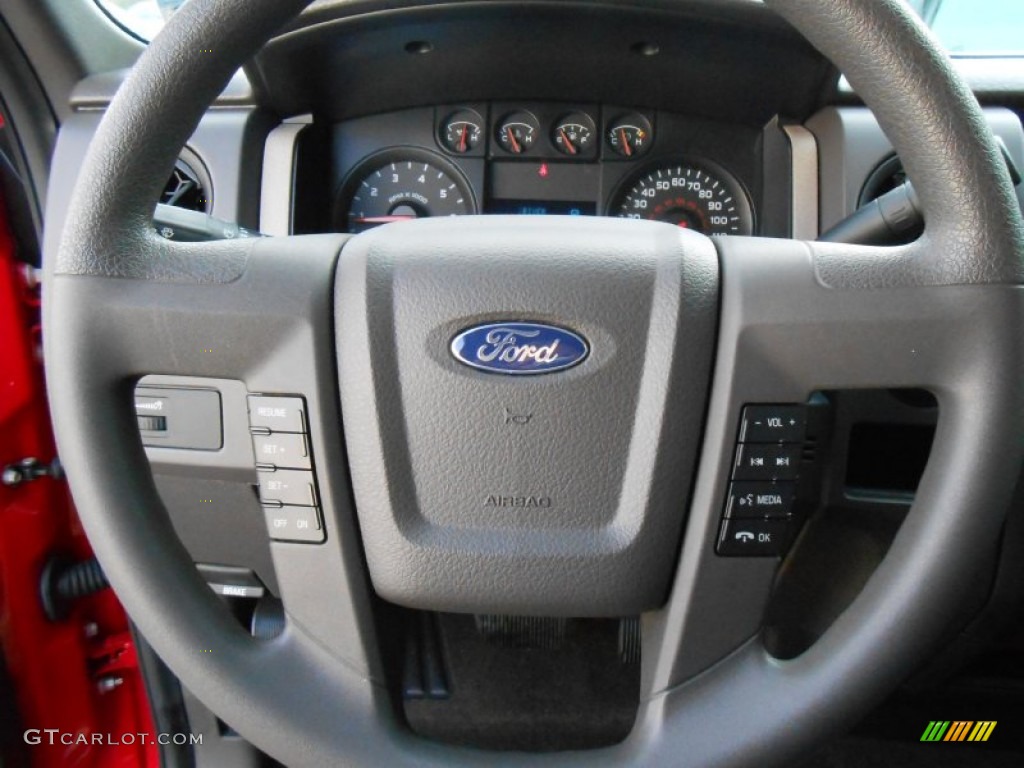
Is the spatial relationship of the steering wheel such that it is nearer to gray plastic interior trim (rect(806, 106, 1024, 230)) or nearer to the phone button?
the phone button

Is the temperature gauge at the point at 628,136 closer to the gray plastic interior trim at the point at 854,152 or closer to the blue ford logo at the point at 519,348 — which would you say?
the gray plastic interior trim at the point at 854,152

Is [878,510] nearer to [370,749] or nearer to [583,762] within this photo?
[583,762]

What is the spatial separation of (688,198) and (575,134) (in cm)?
19

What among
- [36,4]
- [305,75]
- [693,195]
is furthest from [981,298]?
[36,4]

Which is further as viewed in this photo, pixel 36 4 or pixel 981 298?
pixel 36 4

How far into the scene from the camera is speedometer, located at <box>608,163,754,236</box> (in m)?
1.44

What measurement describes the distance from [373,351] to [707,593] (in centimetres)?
33

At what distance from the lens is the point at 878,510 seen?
3.48ft

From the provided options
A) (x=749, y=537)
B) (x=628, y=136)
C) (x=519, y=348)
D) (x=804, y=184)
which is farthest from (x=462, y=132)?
(x=749, y=537)

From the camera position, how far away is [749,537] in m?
0.79

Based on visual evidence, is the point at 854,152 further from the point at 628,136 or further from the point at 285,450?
the point at 285,450

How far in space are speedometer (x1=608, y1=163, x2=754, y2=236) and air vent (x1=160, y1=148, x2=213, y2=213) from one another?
0.57 meters

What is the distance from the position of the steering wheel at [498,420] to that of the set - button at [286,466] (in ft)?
0.04

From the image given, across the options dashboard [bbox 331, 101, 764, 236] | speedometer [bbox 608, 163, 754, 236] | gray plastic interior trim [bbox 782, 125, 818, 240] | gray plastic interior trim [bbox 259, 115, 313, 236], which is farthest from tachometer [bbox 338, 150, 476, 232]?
gray plastic interior trim [bbox 782, 125, 818, 240]
